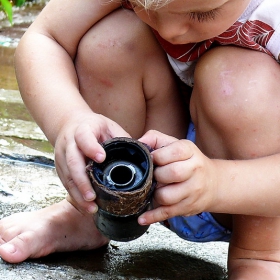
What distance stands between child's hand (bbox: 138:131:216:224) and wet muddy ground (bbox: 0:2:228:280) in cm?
33

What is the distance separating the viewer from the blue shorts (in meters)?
1.89

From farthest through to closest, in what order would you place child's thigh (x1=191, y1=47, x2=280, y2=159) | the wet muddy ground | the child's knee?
1. the child's knee
2. the wet muddy ground
3. child's thigh (x1=191, y1=47, x2=280, y2=159)

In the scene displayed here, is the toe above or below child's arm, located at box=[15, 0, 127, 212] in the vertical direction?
below

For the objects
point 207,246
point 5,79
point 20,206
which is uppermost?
point 20,206

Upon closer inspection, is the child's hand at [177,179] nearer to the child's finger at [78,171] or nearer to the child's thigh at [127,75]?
the child's finger at [78,171]

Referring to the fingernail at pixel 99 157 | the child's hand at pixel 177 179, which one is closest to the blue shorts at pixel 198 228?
the child's hand at pixel 177 179

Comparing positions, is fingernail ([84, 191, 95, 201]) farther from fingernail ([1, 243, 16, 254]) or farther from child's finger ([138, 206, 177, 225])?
fingernail ([1, 243, 16, 254])

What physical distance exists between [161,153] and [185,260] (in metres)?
0.59

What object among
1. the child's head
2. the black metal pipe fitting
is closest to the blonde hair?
the child's head

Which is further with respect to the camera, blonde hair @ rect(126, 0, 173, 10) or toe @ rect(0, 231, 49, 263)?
toe @ rect(0, 231, 49, 263)

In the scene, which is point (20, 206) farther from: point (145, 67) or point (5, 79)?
point (5, 79)

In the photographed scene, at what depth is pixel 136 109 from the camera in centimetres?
188

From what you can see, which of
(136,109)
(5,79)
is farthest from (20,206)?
(5,79)

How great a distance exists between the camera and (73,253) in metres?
1.87
